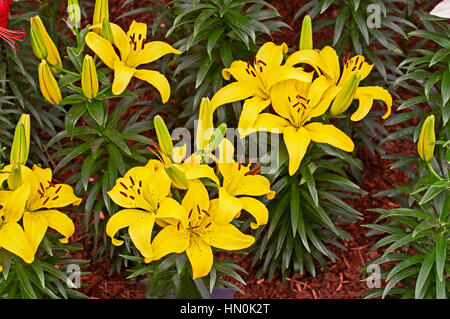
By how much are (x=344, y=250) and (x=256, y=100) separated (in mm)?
928

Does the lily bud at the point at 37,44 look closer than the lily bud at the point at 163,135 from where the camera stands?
No

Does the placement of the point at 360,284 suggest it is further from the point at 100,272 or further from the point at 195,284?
the point at 100,272

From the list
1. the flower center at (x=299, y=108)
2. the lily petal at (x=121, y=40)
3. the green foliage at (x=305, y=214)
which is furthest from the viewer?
the green foliage at (x=305, y=214)

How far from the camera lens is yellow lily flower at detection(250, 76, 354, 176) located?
2.05 metres

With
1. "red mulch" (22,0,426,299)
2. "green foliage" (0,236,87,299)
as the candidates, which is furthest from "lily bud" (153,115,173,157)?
"red mulch" (22,0,426,299)

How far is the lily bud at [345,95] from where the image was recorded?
2008mm

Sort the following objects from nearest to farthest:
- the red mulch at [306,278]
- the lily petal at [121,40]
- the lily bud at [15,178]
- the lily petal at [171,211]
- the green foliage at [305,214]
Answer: the lily petal at [171,211], the lily bud at [15,178], the lily petal at [121,40], the green foliage at [305,214], the red mulch at [306,278]

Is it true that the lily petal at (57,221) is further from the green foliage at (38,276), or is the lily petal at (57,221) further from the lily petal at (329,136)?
the lily petal at (329,136)

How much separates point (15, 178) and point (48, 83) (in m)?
0.30

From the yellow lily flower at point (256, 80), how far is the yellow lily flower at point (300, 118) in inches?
1.3

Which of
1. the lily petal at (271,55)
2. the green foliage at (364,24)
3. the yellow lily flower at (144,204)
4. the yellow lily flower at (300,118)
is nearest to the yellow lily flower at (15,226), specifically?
the yellow lily flower at (144,204)

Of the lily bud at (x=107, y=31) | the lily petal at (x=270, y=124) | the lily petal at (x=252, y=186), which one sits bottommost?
the lily petal at (x=252, y=186)

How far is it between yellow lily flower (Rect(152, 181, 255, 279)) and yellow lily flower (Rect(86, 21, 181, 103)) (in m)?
0.39

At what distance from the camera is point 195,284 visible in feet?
7.20
